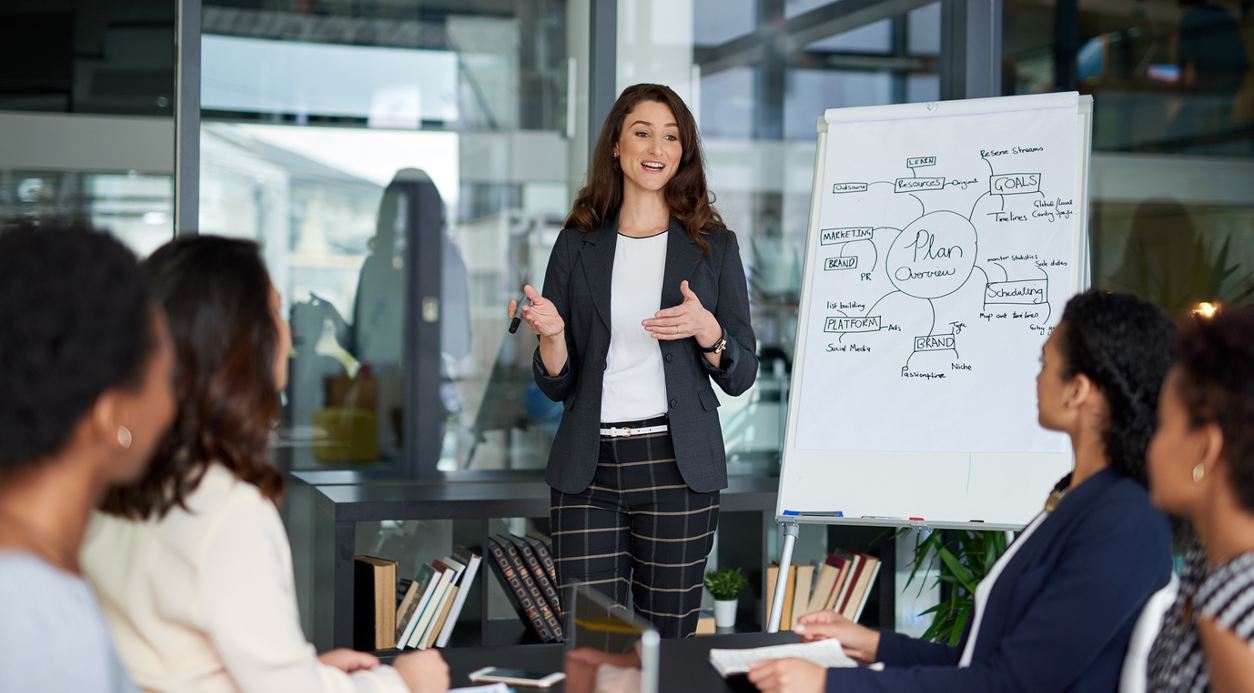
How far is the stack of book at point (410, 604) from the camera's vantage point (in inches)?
137

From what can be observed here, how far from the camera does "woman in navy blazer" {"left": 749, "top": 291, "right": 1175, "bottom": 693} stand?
1465 millimetres

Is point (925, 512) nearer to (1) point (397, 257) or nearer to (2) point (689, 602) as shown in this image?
(2) point (689, 602)

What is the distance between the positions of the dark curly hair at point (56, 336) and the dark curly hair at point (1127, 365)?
3.88 ft

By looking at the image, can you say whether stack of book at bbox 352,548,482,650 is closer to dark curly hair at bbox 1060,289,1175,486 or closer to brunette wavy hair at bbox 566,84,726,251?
brunette wavy hair at bbox 566,84,726,251

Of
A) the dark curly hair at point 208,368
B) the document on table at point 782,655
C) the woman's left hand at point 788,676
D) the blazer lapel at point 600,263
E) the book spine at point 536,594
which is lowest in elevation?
the book spine at point 536,594

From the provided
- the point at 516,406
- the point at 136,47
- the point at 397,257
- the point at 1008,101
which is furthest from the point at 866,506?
the point at 136,47

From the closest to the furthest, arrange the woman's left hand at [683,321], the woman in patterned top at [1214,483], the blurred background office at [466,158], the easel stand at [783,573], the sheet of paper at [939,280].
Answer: the woman in patterned top at [1214,483] < the woman's left hand at [683,321] < the easel stand at [783,573] < the sheet of paper at [939,280] < the blurred background office at [466,158]

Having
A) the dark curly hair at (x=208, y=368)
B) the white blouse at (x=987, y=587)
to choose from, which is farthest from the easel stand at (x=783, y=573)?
the dark curly hair at (x=208, y=368)

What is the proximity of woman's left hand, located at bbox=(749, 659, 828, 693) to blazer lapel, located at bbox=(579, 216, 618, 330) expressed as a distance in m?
1.18

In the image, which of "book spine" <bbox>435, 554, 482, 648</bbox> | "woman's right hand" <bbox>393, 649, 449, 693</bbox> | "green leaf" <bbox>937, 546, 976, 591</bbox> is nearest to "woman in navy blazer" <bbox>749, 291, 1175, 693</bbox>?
"woman's right hand" <bbox>393, 649, 449, 693</bbox>

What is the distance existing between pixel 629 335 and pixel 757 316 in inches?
74.3

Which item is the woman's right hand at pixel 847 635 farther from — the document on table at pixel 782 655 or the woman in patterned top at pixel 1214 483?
the woman in patterned top at pixel 1214 483

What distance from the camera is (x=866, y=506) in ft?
9.82

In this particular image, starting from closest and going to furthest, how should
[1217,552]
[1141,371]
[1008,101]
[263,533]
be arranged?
[1217,552]
[263,533]
[1141,371]
[1008,101]
